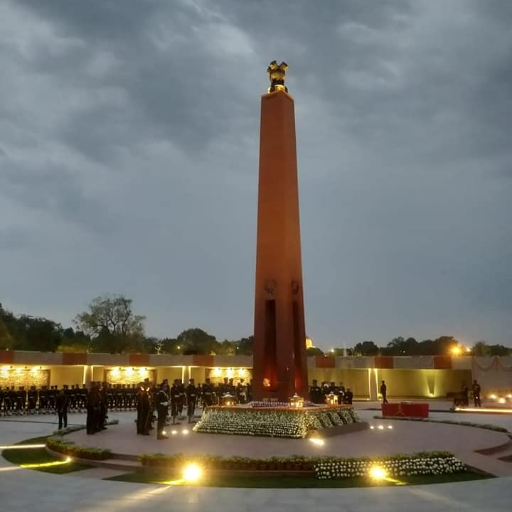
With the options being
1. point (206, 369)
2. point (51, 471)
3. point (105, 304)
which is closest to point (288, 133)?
point (51, 471)

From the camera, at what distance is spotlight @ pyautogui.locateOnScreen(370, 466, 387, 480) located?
8188 millimetres

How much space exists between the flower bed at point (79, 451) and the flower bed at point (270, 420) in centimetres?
391

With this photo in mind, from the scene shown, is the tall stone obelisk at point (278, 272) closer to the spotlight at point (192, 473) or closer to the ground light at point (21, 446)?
the ground light at point (21, 446)

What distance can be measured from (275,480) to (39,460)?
4.98 meters

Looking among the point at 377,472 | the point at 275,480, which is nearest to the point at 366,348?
the point at 377,472

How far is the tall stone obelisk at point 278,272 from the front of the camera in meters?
16.2

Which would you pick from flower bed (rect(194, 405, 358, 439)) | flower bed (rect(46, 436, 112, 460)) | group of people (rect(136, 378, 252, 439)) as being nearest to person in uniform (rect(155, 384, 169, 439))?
group of people (rect(136, 378, 252, 439))

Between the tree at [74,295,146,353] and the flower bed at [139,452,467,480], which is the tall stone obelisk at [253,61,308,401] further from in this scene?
the tree at [74,295,146,353]

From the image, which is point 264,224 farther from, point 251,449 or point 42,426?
point 42,426

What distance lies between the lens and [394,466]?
8367 mm

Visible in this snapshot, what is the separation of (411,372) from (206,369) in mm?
12950

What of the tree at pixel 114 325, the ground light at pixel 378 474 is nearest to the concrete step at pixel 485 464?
the ground light at pixel 378 474

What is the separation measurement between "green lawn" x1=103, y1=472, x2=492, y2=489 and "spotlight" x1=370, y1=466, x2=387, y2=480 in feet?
0.78

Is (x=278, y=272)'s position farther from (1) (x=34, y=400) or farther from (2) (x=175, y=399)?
(1) (x=34, y=400)
